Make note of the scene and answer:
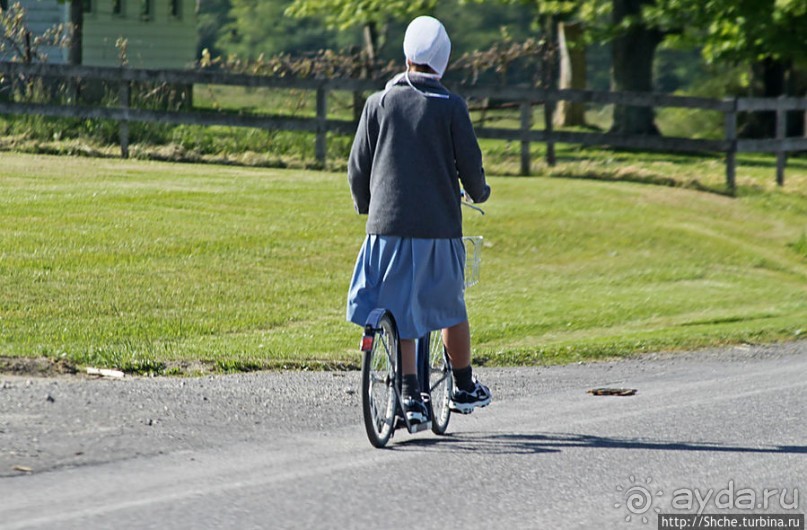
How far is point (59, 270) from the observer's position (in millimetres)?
12430

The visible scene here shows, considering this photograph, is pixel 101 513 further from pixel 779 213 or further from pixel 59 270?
pixel 779 213

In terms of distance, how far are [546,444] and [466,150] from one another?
59.3 inches

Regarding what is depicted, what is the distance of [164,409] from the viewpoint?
296 inches

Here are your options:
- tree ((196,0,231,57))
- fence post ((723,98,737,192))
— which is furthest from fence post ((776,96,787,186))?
tree ((196,0,231,57))

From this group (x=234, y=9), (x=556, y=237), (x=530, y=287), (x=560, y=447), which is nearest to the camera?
(x=560, y=447)

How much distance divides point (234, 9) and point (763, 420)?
92315mm

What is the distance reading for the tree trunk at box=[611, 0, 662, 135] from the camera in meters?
32.8

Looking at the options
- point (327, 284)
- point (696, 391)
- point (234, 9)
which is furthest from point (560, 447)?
point (234, 9)

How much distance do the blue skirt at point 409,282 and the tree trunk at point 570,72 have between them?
31.6m

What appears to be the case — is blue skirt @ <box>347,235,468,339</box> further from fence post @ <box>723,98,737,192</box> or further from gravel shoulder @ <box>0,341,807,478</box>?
fence post @ <box>723,98,737,192</box>

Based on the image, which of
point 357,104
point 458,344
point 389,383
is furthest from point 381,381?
point 357,104

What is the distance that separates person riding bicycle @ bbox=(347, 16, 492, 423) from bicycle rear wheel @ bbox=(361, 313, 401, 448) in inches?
2.8

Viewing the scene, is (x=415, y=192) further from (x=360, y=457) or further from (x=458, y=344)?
(x=360, y=457)

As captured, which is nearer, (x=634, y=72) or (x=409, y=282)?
(x=409, y=282)
